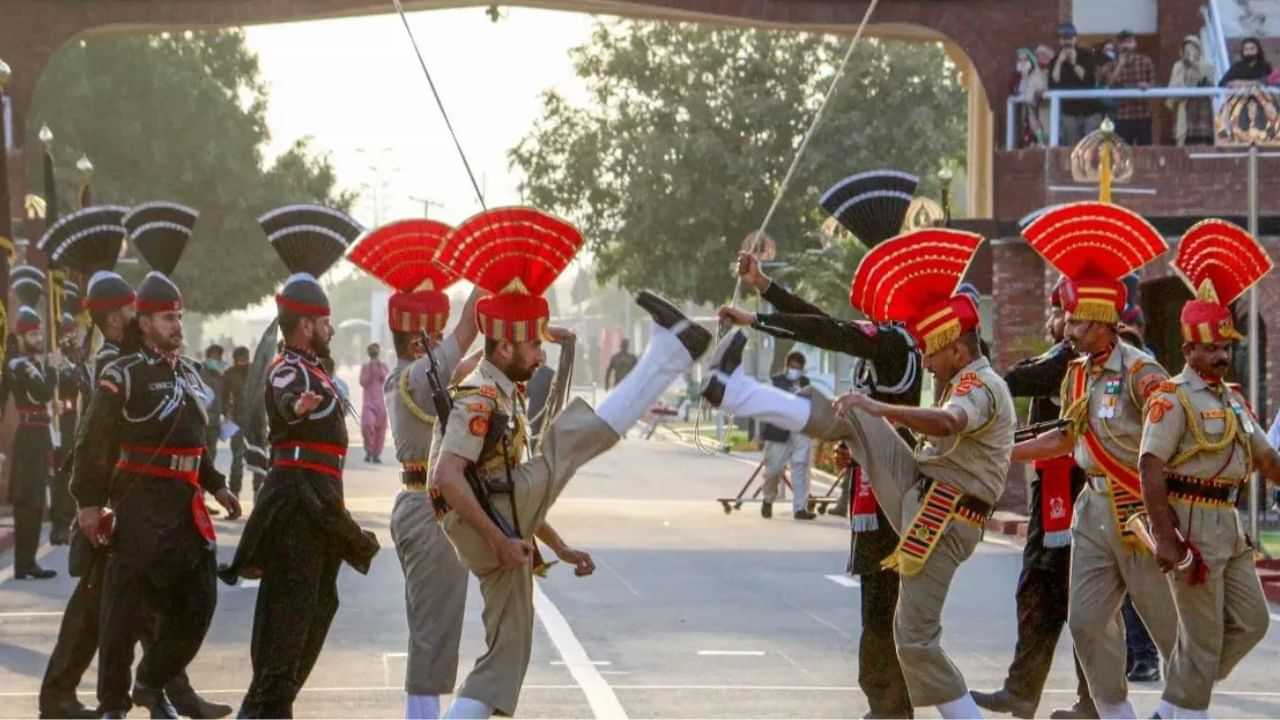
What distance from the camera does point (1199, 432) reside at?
10.7 m

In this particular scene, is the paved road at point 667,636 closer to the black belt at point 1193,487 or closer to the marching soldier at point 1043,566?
the marching soldier at point 1043,566

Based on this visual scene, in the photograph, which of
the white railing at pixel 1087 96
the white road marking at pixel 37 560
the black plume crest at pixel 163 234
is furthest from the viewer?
the white railing at pixel 1087 96

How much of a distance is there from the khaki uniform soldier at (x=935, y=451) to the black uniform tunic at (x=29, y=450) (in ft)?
34.2

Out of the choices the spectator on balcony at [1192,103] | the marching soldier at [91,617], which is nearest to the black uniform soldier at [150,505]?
the marching soldier at [91,617]

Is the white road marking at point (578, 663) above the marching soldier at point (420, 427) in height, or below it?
below

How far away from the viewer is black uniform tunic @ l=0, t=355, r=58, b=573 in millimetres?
19359

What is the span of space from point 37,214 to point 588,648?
62.3ft

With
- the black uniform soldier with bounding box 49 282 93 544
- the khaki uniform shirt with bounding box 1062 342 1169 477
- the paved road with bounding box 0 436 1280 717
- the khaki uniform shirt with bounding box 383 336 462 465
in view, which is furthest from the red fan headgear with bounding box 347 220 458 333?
the black uniform soldier with bounding box 49 282 93 544

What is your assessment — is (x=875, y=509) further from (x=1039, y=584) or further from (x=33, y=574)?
(x=33, y=574)

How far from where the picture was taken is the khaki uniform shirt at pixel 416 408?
35.5 ft

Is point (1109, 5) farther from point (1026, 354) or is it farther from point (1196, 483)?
point (1196, 483)

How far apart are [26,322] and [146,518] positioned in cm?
936

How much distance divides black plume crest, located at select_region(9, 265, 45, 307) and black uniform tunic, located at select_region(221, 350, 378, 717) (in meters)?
11.6

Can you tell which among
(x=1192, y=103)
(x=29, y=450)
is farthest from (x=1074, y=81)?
(x=29, y=450)
